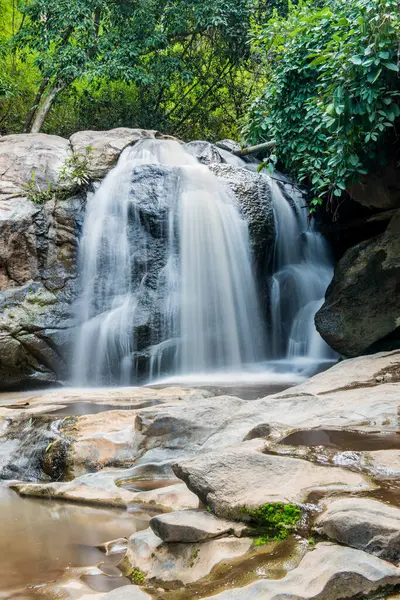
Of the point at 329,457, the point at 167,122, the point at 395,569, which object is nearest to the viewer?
the point at 395,569

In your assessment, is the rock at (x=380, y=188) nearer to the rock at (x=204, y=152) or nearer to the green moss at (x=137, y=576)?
the rock at (x=204, y=152)

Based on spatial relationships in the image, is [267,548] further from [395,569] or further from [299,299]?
[299,299]

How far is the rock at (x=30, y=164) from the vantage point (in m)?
9.93

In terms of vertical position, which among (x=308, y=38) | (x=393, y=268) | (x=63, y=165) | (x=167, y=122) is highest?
(x=167, y=122)

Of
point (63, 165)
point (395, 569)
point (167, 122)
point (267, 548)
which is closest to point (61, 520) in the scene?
point (267, 548)

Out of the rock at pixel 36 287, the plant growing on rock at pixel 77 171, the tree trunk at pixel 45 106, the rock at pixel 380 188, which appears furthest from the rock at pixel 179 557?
the tree trunk at pixel 45 106

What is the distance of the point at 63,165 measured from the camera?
10.3 m

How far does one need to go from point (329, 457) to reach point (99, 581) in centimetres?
125

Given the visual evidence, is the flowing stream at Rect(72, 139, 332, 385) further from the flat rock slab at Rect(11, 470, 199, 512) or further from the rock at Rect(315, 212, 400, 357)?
the flat rock slab at Rect(11, 470, 199, 512)

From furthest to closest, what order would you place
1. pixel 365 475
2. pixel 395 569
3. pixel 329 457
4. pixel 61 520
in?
1. pixel 61 520
2. pixel 329 457
3. pixel 365 475
4. pixel 395 569

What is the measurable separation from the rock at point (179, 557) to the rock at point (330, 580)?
28 cm

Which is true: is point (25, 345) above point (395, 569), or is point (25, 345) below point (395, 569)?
above

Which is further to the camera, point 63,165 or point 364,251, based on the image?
point 63,165

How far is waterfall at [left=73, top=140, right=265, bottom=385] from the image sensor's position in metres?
8.62
